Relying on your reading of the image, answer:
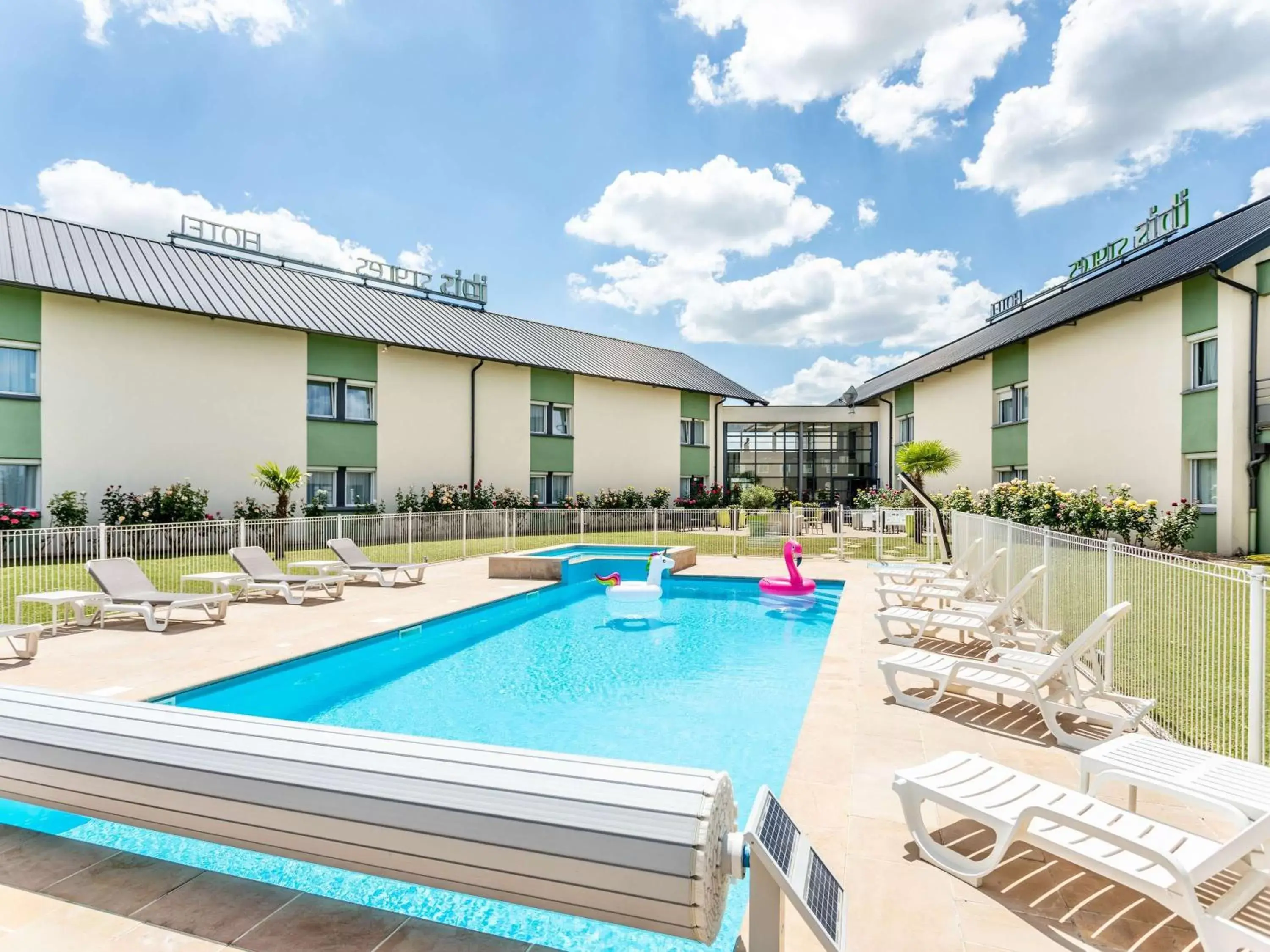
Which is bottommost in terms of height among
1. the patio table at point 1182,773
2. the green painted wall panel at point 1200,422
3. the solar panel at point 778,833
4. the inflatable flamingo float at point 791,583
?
the inflatable flamingo float at point 791,583

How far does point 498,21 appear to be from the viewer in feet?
47.3

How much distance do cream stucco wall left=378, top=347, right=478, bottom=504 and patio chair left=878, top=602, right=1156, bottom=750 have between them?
66.6 ft

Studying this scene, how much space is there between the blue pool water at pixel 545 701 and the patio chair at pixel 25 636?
264 cm

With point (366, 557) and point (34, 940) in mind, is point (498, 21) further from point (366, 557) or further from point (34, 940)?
point (34, 940)

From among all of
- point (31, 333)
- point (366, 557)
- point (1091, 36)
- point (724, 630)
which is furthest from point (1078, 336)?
point (31, 333)

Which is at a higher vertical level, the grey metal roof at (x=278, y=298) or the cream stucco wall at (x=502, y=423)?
the grey metal roof at (x=278, y=298)

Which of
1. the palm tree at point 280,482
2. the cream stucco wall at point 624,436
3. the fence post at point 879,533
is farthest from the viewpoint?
the cream stucco wall at point 624,436

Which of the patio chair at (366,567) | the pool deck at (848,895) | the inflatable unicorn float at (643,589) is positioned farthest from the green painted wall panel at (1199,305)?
the patio chair at (366,567)

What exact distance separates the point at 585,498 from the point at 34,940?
25.5 metres

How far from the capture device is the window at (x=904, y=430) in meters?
31.9

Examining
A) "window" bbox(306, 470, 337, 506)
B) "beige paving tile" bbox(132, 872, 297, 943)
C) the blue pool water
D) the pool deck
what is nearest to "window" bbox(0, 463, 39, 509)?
"window" bbox(306, 470, 337, 506)

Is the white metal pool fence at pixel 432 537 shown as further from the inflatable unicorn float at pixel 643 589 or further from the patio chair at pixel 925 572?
the inflatable unicorn float at pixel 643 589

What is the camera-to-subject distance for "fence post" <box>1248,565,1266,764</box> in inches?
158

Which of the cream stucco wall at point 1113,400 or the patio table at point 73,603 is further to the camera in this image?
the cream stucco wall at point 1113,400
